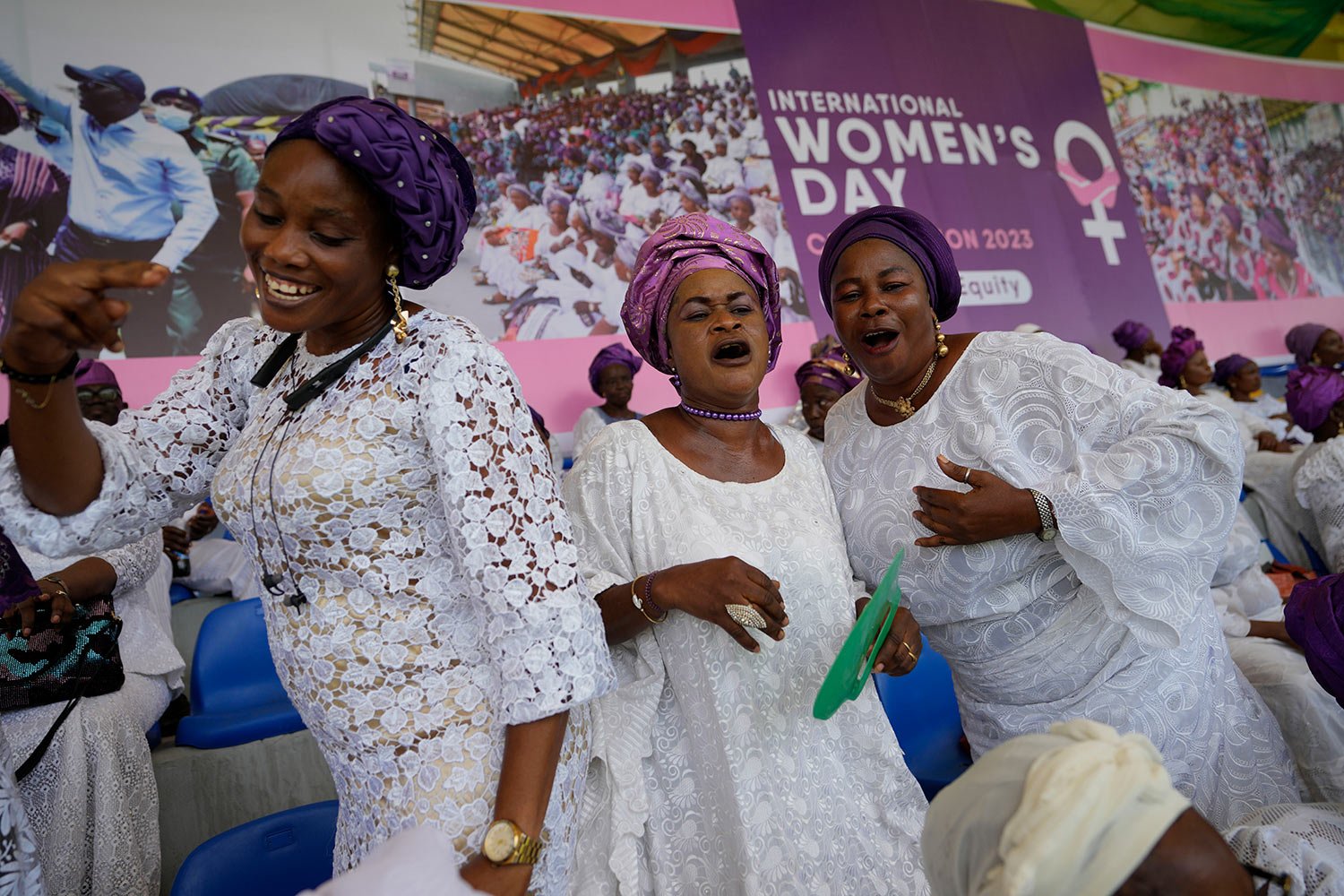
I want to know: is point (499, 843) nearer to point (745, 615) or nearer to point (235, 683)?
point (745, 615)

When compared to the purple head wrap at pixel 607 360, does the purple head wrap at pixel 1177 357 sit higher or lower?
lower

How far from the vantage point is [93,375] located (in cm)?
402

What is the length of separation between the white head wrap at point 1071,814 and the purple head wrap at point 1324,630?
0.84 metres

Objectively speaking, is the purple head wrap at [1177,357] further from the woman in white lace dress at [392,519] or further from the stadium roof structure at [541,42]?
the woman in white lace dress at [392,519]

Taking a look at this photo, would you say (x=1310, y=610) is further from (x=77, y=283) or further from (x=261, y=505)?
(x=77, y=283)

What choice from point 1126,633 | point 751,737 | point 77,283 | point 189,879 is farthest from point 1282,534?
point 77,283

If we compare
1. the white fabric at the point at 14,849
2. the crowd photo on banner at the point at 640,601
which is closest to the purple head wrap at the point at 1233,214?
the crowd photo on banner at the point at 640,601

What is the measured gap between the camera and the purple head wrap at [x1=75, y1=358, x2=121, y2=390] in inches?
155

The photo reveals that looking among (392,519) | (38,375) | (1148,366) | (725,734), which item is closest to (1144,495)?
(725,734)

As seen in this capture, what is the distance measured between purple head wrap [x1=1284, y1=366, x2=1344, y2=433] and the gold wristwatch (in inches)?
180

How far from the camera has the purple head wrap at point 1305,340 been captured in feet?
27.7

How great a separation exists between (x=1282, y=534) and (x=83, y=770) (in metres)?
5.74

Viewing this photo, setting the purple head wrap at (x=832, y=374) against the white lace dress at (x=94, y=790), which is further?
the purple head wrap at (x=832, y=374)

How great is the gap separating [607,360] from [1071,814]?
544 centimetres
